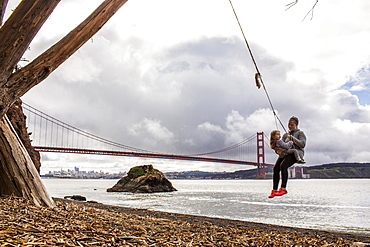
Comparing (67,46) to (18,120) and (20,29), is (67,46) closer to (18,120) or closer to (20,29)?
(20,29)

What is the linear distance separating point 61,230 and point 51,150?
113 feet

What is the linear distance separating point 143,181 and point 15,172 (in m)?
38.8

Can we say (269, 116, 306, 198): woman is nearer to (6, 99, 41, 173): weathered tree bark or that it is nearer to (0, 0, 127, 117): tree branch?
(0, 0, 127, 117): tree branch

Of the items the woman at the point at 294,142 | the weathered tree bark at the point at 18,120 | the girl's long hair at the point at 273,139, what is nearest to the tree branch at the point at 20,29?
the girl's long hair at the point at 273,139

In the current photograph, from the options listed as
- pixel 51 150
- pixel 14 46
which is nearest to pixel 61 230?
pixel 14 46

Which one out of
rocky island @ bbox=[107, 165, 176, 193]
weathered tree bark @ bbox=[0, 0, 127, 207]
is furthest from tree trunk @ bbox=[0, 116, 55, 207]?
rocky island @ bbox=[107, 165, 176, 193]

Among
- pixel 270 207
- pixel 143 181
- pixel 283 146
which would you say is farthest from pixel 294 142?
pixel 143 181

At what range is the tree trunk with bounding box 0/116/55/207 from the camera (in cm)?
521

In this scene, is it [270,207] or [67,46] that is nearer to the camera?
[67,46]

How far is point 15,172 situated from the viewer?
527 centimetres

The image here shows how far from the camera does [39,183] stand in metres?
5.51

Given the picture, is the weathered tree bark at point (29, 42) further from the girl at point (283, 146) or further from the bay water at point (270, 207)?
the bay water at point (270, 207)

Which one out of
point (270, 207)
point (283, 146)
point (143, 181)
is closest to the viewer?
point (283, 146)

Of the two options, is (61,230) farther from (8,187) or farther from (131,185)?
(131,185)
